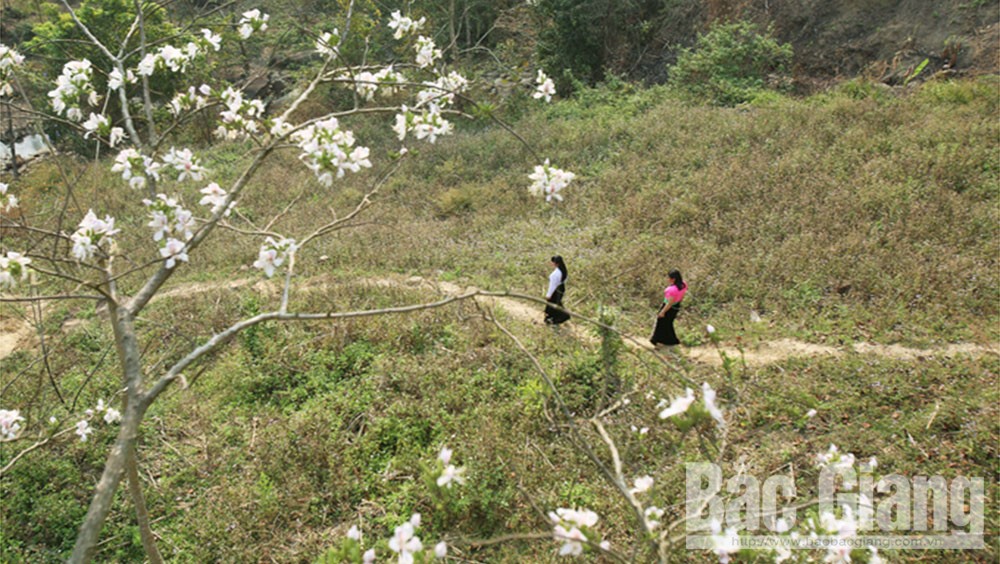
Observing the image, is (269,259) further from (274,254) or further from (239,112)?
(239,112)

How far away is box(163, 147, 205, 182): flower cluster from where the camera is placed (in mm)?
3371

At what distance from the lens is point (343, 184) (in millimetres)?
15453

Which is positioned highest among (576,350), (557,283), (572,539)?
(572,539)

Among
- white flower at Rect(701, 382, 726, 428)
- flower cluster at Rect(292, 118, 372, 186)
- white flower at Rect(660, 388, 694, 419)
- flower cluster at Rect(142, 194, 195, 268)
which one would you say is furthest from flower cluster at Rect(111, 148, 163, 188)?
white flower at Rect(701, 382, 726, 428)

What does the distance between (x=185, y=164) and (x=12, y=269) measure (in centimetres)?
105

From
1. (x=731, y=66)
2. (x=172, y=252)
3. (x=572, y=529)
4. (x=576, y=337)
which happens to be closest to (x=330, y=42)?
(x=172, y=252)

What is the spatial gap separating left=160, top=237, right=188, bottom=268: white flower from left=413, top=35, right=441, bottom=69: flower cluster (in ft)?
6.78

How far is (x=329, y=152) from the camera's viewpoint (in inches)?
116

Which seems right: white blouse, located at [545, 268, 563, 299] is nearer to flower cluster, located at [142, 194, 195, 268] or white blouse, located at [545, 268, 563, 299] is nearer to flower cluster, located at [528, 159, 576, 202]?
flower cluster, located at [528, 159, 576, 202]

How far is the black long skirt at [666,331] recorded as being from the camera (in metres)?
7.59

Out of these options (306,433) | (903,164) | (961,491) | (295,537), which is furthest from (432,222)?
(961,491)

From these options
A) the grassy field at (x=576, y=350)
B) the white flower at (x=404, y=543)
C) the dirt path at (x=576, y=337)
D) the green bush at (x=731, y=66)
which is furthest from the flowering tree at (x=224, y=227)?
the green bush at (x=731, y=66)

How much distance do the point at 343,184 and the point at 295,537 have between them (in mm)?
11183

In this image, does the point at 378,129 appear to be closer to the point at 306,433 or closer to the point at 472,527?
the point at 306,433
